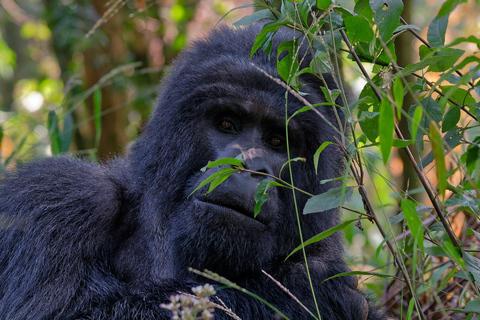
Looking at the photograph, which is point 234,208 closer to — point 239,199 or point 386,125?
point 239,199

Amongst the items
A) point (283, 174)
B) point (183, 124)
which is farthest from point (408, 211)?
point (183, 124)

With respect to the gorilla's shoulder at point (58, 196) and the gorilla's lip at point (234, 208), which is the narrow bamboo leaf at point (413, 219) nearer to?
the gorilla's lip at point (234, 208)

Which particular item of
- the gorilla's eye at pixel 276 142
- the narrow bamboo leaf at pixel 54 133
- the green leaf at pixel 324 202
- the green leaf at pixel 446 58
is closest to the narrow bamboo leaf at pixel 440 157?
the green leaf at pixel 324 202

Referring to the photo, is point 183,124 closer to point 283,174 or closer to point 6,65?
point 283,174

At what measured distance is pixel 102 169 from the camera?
316 cm

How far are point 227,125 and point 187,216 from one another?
1.73ft

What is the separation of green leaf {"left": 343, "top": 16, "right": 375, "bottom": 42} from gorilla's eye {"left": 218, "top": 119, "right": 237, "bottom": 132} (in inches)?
38.3

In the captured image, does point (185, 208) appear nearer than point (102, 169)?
Yes

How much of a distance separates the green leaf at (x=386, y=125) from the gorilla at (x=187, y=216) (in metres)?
1.01

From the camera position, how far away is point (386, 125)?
4.80 ft

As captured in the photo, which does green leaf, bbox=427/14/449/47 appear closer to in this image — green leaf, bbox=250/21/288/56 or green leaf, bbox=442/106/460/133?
green leaf, bbox=442/106/460/133

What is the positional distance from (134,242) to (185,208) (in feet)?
1.46

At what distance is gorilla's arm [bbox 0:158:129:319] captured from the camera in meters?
2.48

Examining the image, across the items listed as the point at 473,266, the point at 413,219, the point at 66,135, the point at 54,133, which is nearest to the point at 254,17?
the point at 413,219
